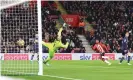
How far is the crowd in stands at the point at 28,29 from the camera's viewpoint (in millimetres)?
27406

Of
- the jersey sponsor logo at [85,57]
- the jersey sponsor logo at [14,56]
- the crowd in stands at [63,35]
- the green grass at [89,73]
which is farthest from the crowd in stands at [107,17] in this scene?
the green grass at [89,73]

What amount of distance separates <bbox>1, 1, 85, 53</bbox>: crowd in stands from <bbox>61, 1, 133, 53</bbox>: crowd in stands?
4.83 ft

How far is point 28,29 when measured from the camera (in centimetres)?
2983

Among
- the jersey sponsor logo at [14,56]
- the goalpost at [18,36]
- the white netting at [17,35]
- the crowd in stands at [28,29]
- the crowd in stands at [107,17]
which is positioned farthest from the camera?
the crowd in stands at [107,17]

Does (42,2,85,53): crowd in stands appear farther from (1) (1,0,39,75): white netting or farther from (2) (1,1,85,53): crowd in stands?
(1) (1,0,39,75): white netting

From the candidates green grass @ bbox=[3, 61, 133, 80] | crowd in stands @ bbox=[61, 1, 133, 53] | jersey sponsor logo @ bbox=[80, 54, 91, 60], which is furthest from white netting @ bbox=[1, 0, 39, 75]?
crowd in stands @ bbox=[61, 1, 133, 53]

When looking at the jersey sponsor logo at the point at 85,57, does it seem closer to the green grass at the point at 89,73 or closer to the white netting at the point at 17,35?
the white netting at the point at 17,35

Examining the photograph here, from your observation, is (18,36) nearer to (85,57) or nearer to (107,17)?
(85,57)

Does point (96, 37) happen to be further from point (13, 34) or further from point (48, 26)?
point (13, 34)

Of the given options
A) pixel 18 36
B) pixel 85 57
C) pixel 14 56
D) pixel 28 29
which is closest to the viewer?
pixel 14 56

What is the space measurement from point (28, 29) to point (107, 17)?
1138cm

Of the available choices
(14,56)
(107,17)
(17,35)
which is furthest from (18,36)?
(107,17)

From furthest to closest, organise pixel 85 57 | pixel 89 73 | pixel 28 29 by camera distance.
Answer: pixel 85 57, pixel 28 29, pixel 89 73

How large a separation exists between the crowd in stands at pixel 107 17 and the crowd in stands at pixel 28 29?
1.47 metres
